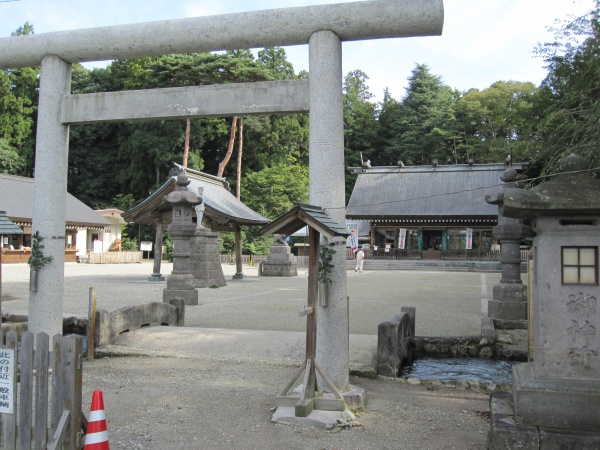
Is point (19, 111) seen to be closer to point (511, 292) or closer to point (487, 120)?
point (487, 120)

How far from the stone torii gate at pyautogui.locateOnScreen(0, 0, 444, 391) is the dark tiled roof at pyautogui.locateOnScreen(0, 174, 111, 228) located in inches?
947

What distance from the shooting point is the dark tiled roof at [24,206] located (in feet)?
92.4

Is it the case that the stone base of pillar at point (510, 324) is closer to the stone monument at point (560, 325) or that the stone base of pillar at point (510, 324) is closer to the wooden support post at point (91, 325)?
the stone monument at point (560, 325)

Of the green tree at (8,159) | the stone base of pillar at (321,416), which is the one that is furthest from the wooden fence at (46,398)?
the green tree at (8,159)

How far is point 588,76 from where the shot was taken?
30.6ft

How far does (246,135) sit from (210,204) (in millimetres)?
19411

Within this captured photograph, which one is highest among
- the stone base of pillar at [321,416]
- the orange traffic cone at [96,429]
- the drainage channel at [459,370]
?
the orange traffic cone at [96,429]

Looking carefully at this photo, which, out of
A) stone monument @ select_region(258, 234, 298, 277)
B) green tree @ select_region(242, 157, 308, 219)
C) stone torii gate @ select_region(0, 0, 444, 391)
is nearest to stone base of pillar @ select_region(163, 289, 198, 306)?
stone torii gate @ select_region(0, 0, 444, 391)

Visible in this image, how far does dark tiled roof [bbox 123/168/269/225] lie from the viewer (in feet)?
53.7

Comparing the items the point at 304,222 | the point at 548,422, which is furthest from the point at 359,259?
the point at 548,422

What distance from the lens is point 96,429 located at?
120 inches

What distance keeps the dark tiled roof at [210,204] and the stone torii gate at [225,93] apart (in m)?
8.82

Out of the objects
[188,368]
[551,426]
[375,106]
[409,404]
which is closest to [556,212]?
[551,426]

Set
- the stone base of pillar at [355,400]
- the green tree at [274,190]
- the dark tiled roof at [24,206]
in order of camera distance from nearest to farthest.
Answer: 1. the stone base of pillar at [355,400]
2. the dark tiled roof at [24,206]
3. the green tree at [274,190]
